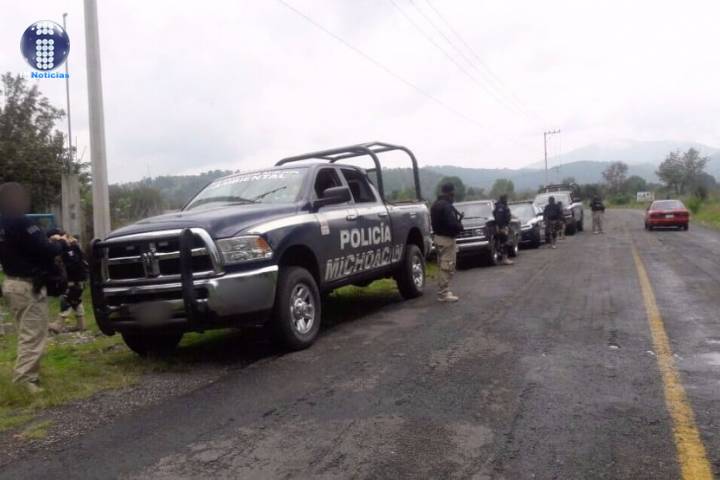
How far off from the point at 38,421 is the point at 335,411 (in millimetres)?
2208

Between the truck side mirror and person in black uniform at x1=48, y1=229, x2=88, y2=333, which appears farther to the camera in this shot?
person in black uniform at x1=48, y1=229, x2=88, y2=333

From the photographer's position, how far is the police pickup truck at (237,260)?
597 cm

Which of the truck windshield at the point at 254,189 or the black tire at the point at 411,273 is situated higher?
the truck windshield at the point at 254,189

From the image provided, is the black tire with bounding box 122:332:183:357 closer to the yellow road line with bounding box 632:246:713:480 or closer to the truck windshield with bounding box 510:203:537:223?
the yellow road line with bounding box 632:246:713:480

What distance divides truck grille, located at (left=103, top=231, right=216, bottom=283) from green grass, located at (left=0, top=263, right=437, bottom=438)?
0.91 m

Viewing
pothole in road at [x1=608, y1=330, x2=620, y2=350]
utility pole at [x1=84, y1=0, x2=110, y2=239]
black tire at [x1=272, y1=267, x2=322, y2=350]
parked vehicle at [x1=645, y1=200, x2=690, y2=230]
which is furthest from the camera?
parked vehicle at [x1=645, y1=200, x2=690, y2=230]

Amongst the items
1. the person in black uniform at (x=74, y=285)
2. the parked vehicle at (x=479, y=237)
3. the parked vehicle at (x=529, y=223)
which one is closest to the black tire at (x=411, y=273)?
the person in black uniform at (x=74, y=285)

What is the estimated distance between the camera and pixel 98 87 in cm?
923

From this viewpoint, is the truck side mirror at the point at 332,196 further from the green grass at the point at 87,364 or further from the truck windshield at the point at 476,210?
the truck windshield at the point at 476,210

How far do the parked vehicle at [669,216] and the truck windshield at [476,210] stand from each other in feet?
49.6

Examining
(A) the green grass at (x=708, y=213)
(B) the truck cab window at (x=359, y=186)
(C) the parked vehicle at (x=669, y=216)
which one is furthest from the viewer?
(A) the green grass at (x=708, y=213)

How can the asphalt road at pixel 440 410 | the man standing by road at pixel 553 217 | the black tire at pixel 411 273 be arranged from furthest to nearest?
1. the man standing by road at pixel 553 217
2. the black tire at pixel 411 273
3. the asphalt road at pixel 440 410

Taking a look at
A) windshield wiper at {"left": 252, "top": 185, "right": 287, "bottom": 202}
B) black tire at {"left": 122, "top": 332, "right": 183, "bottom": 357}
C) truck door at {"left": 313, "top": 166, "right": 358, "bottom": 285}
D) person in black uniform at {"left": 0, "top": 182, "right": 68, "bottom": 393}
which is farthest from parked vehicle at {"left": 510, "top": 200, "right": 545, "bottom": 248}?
person in black uniform at {"left": 0, "top": 182, "right": 68, "bottom": 393}

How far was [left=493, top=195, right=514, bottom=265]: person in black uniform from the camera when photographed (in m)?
16.1
